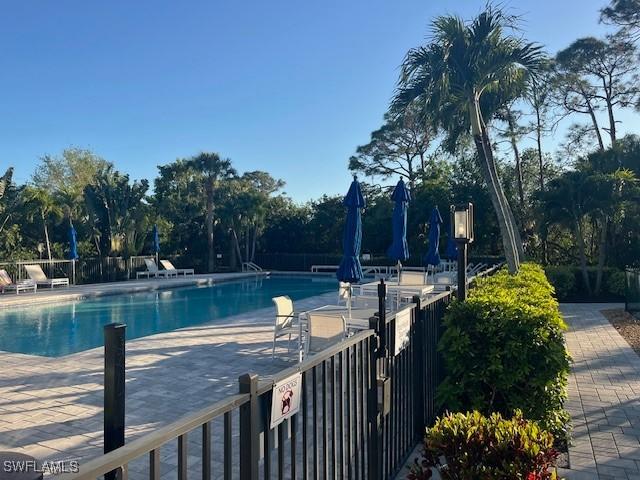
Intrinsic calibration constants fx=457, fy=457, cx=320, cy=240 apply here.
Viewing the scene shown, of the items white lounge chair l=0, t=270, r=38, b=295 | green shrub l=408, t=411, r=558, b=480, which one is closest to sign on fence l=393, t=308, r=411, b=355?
green shrub l=408, t=411, r=558, b=480

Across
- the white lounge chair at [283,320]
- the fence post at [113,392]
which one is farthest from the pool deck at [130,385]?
the fence post at [113,392]

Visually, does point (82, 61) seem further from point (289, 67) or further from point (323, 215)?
point (323, 215)

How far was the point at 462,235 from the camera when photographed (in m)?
4.39

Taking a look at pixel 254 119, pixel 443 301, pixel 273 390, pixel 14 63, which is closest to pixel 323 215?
pixel 254 119

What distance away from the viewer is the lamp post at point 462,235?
4.25 metres

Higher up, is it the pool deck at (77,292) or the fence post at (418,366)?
the fence post at (418,366)

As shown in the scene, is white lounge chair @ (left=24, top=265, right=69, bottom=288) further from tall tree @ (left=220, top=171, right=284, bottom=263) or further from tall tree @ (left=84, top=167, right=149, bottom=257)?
tall tree @ (left=220, top=171, right=284, bottom=263)

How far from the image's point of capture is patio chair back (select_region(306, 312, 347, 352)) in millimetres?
5758

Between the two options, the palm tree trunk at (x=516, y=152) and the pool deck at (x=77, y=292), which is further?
the palm tree trunk at (x=516, y=152)

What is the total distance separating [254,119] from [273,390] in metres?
25.9

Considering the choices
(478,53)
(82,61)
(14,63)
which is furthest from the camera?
(14,63)

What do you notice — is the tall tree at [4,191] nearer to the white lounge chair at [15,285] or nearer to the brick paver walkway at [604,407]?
the white lounge chair at [15,285]

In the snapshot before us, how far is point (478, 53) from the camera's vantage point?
1015 centimetres

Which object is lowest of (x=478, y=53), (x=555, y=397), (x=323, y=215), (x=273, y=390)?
(x=555, y=397)
